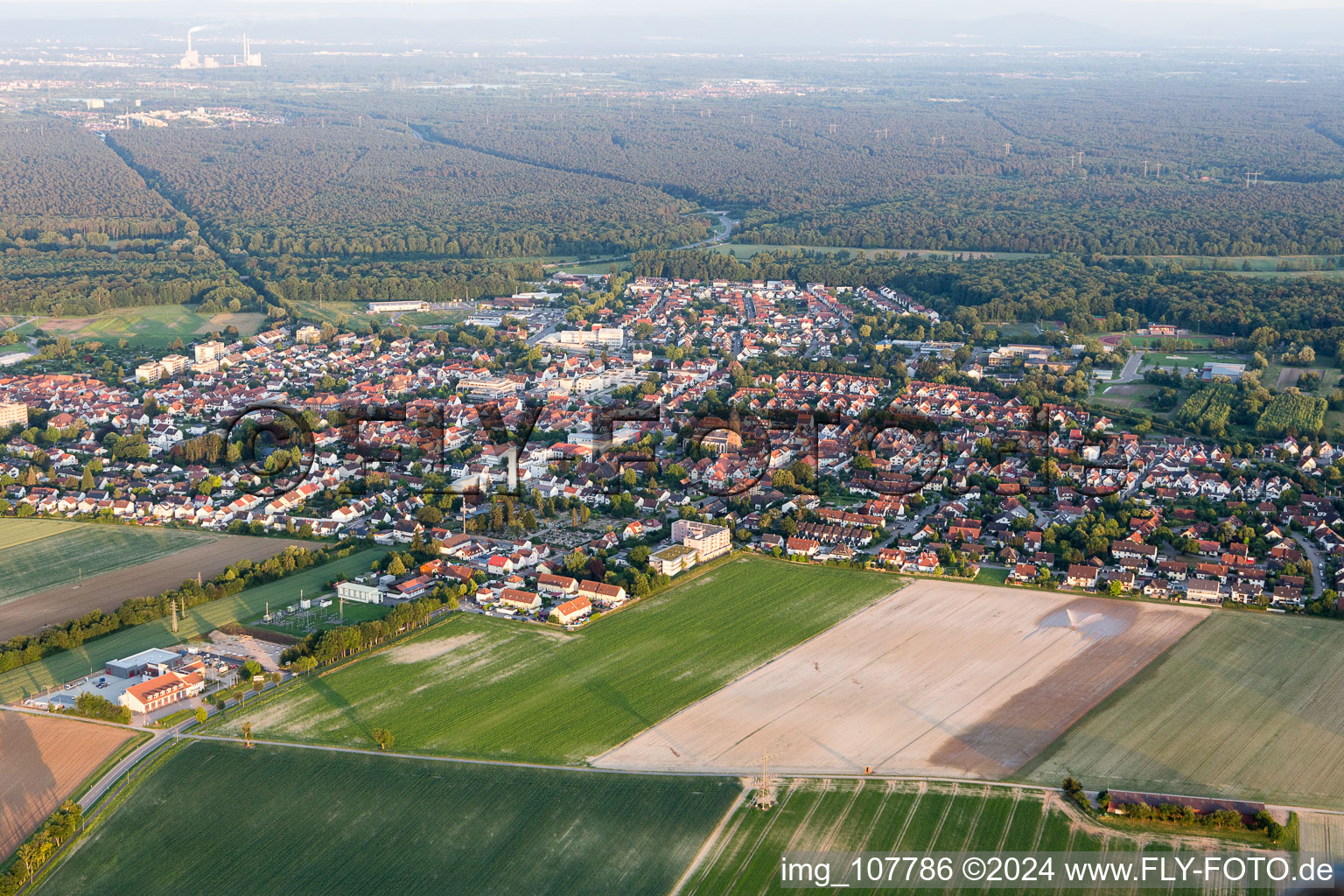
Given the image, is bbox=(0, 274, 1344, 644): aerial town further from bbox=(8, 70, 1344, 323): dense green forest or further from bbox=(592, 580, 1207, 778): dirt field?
bbox=(8, 70, 1344, 323): dense green forest

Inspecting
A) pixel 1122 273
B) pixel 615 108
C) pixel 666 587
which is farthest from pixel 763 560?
pixel 615 108

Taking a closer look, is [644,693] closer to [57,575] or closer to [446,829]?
[446,829]

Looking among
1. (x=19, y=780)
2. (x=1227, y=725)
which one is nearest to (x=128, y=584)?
(x=19, y=780)

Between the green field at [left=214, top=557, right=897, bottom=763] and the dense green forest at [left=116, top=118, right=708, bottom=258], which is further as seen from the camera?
the dense green forest at [left=116, top=118, right=708, bottom=258]

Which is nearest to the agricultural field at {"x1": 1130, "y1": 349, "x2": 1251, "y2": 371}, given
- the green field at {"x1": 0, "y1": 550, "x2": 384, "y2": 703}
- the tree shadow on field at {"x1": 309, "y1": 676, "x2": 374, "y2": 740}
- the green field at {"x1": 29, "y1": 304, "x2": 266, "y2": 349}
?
the green field at {"x1": 0, "y1": 550, "x2": 384, "y2": 703}

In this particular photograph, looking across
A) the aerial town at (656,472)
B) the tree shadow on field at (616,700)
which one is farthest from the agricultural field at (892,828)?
the aerial town at (656,472)

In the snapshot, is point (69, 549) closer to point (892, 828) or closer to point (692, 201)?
point (892, 828)

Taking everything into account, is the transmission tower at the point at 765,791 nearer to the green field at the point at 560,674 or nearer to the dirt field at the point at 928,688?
the dirt field at the point at 928,688
